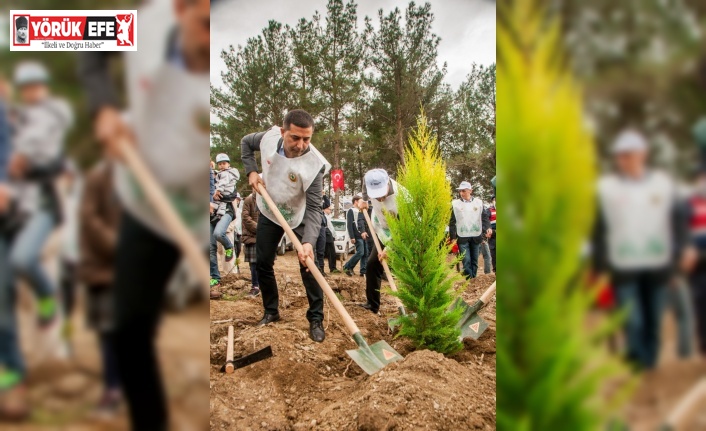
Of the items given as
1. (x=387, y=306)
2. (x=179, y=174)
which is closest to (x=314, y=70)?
(x=179, y=174)

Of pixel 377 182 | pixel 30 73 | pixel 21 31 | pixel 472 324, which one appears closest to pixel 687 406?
pixel 30 73

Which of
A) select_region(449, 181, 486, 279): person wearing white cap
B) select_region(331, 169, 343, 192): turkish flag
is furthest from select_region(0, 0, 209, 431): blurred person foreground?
select_region(449, 181, 486, 279): person wearing white cap

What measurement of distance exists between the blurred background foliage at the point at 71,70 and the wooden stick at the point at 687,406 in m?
1.56

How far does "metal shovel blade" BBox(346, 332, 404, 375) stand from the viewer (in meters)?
2.98

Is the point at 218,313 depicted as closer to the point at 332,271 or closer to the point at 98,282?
the point at 98,282

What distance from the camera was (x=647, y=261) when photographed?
0.90 m

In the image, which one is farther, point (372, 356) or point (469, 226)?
point (469, 226)

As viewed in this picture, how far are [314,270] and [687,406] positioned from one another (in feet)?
8.69

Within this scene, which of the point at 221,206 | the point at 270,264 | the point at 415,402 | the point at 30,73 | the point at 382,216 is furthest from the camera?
the point at 221,206

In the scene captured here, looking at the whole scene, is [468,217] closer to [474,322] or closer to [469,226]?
[469,226]

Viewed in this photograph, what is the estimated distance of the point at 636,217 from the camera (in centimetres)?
88

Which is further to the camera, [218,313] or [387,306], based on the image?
[387,306]

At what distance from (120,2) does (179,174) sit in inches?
22.9

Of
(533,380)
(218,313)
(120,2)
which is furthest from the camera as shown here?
(218,313)
